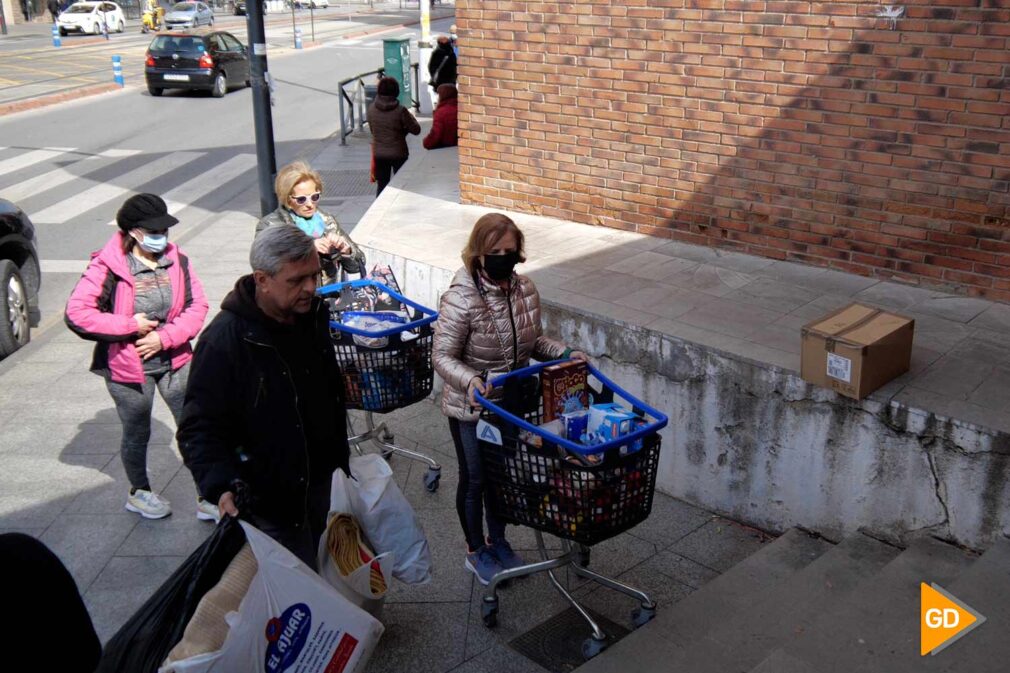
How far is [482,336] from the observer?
15.6ft

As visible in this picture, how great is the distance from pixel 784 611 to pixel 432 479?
246cm

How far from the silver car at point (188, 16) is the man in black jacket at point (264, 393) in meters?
50.5

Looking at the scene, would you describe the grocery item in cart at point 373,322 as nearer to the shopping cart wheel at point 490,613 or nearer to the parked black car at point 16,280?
the shopping cart wheel at point 490,613

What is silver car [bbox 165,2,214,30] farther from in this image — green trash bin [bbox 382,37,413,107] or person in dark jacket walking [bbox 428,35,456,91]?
person in dark jacket walking [bbox 428,35,456,91]

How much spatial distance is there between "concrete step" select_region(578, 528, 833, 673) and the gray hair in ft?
6.79

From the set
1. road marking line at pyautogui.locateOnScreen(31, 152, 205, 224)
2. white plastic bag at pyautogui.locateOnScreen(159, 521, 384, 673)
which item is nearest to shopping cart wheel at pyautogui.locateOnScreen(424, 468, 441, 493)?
white plastic bag at pyautogui.locateOnScreen(159, 521, 384, 673)

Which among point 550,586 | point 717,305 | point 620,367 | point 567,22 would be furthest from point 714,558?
point 567,22

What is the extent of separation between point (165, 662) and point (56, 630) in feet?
1.90

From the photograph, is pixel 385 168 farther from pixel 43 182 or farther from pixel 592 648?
pixel 592 648

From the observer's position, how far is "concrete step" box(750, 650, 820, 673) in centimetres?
373

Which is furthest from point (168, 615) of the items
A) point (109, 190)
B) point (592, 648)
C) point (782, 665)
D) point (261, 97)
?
point (109, 190)

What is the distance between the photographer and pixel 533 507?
170 inches

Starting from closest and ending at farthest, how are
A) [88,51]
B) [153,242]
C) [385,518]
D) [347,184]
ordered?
1. [385,518]
2. [153,242]
3. [347,184]
4. [88,51]

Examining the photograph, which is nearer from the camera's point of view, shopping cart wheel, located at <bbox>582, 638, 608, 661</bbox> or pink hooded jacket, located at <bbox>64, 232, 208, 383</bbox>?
shopping cart wheel, located at <bbox>582, 638, 608, 661</bbox>
